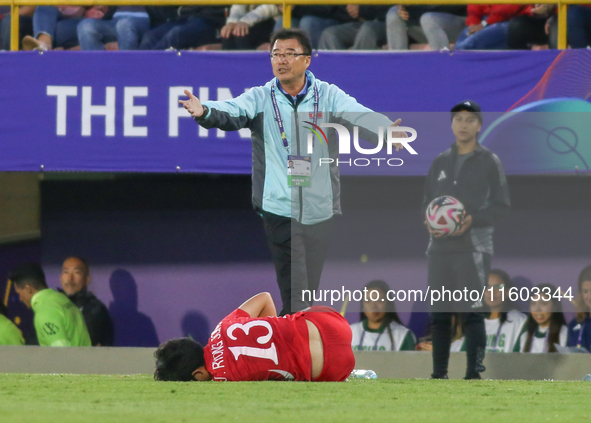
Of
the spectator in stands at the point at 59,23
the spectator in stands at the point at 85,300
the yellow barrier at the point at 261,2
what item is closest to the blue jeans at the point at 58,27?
the spectator in stands at the point at 59,23

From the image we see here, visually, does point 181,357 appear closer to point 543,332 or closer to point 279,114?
point 279,114

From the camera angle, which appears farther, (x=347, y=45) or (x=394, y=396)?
(x=347, y=45)

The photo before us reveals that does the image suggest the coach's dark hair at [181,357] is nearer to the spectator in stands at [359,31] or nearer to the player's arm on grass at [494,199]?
the player's arm on grass at [494,199]

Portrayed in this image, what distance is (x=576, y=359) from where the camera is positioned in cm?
605

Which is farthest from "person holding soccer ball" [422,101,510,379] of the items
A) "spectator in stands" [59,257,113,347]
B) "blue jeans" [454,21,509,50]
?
"spectator in stands" [59,257,113,347]

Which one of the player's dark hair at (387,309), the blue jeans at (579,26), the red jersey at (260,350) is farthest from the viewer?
the blue jeans at (579,26)

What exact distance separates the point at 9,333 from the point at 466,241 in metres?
4.22

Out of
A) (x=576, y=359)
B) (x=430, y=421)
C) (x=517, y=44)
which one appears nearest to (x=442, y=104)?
(x=517, y=44)

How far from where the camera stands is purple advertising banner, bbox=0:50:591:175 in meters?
6.95

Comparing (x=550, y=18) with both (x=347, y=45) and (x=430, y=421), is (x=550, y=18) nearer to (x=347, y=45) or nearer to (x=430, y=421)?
(x=347, y=45)

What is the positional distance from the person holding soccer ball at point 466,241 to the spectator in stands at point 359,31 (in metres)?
1.65

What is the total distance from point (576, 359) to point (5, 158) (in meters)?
4.42

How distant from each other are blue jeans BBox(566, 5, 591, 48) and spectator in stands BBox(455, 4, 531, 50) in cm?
32

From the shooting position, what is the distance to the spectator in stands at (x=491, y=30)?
705 centimetres
